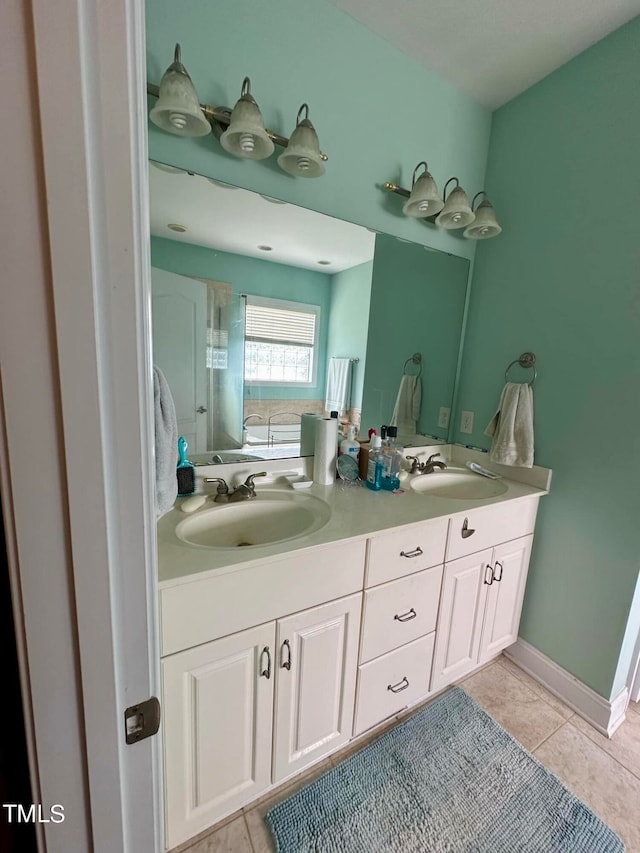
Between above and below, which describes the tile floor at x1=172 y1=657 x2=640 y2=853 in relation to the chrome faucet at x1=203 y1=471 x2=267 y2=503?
below

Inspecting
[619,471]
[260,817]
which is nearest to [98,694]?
[260,817]

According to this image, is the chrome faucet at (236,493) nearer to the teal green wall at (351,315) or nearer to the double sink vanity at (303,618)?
the double sink vanity at (303,618)

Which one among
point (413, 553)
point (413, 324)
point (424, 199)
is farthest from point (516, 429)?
point (424, 199)

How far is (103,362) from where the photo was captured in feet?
1.15

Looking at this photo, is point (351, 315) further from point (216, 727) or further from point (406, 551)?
point (216, 727)

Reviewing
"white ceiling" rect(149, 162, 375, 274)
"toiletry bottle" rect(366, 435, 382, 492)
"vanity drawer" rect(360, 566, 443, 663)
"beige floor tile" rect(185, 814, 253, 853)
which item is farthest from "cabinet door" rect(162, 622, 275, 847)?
"white ceiling" rect(149, 162, 375, 274)

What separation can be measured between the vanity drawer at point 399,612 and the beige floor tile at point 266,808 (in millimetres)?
443

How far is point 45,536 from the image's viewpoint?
13.7 inches

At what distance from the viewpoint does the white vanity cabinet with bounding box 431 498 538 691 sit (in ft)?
4.31

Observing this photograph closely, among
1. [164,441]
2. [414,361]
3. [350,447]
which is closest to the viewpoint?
[164,441]

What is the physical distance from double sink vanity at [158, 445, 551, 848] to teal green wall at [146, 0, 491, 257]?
43.2 inches

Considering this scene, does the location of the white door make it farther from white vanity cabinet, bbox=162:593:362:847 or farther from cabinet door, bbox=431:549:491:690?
cabinet door, bbox=431:549:491:690

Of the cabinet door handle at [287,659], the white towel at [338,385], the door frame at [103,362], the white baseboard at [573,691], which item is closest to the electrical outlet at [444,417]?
the white towel at [338,385]

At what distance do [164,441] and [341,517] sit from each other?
1.90 ft
